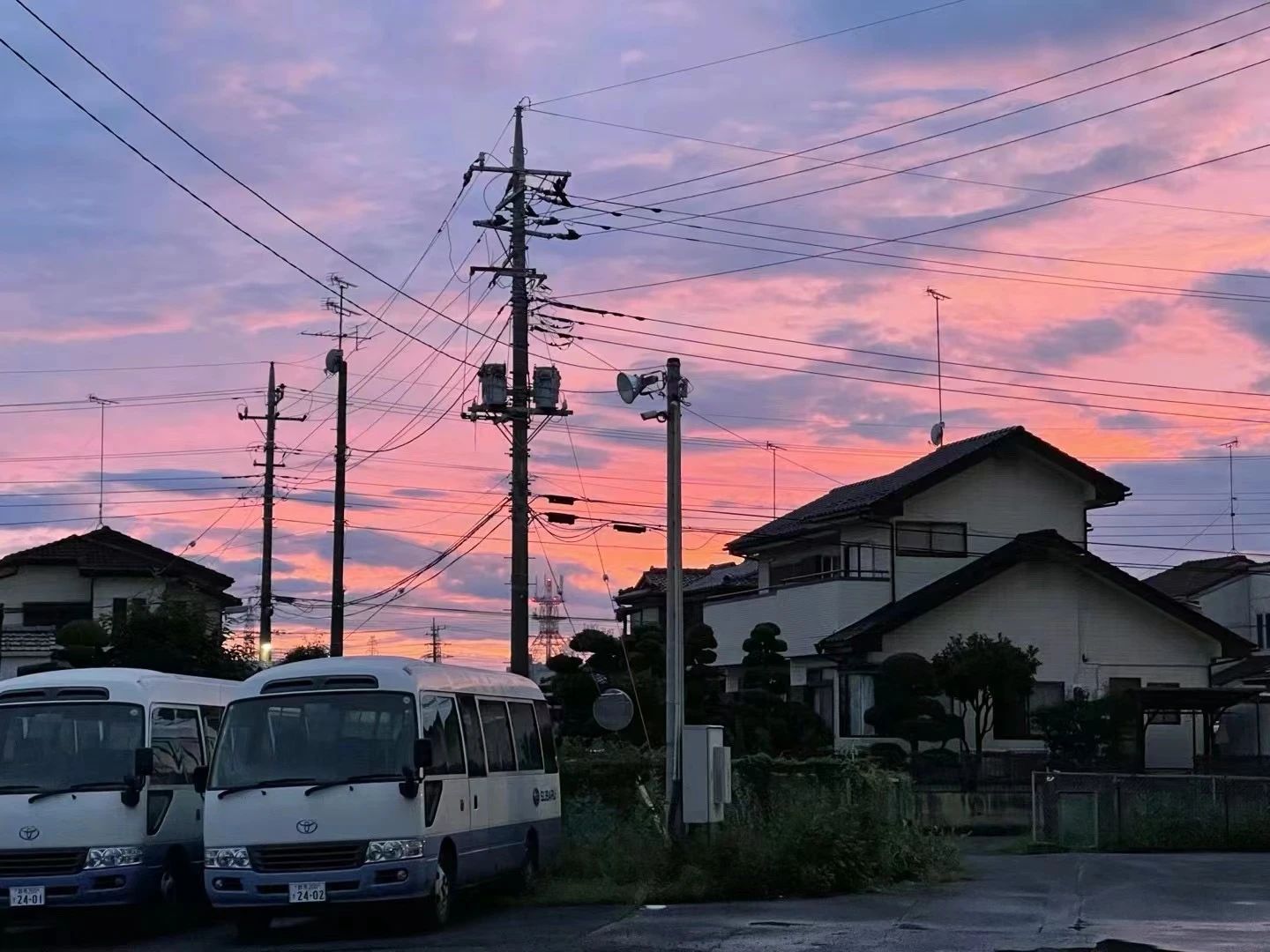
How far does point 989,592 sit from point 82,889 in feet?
91.5

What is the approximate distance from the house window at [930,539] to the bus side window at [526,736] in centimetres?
2185

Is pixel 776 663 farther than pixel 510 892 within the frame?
Yes

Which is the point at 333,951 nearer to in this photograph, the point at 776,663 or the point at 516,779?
the point at 516,779

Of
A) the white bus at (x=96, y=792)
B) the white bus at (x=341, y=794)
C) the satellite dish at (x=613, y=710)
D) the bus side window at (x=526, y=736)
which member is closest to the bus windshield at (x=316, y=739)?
the white bus at (x=341, y=794)

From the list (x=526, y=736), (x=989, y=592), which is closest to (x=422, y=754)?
(x=526, y=736)

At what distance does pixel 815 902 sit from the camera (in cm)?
1816

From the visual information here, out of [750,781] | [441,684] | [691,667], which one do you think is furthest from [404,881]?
[691,667]

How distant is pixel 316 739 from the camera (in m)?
16.0

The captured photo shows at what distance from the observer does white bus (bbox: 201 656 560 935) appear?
15430mm

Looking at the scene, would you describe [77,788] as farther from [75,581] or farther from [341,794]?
[75,581]

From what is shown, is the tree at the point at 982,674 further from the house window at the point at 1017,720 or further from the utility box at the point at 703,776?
the utility box at the point at 703,776

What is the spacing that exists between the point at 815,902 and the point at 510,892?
12.2 ft

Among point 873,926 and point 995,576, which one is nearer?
point 873,926

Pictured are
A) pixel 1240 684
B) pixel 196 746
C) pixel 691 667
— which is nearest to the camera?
pixel 196 746
